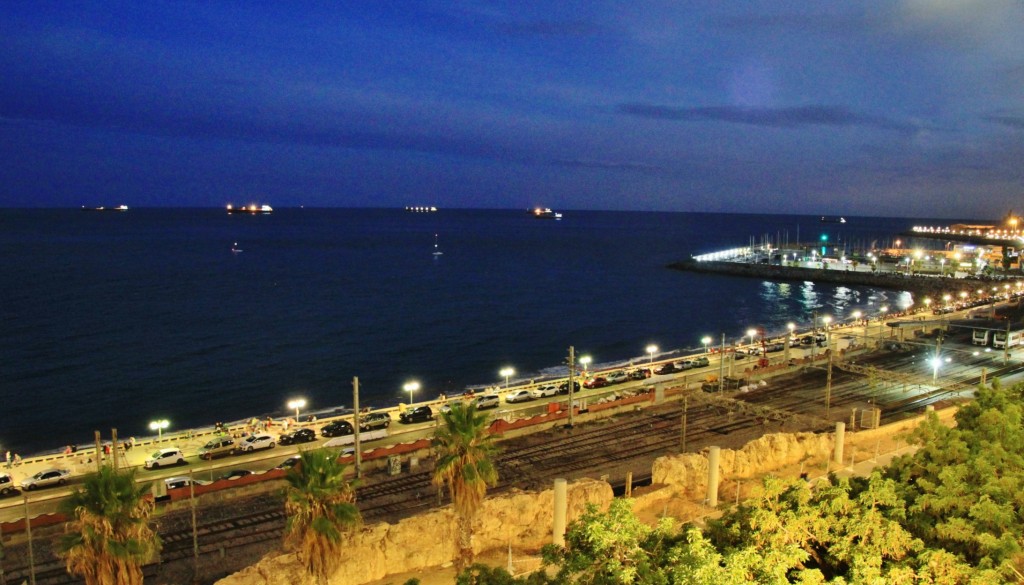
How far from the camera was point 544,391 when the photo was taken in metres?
51.6

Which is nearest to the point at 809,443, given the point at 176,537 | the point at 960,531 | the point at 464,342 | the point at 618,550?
the point at 960,531

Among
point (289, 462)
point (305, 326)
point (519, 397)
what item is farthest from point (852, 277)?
point (289, 462)

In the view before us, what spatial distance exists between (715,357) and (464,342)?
92.6 feet

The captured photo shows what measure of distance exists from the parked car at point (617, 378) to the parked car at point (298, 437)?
919 inches

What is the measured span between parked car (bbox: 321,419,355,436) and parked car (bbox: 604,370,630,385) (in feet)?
68.8

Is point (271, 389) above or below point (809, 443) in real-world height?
below

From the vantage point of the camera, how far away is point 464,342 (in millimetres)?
78812

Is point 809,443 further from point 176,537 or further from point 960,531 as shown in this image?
point 176,537

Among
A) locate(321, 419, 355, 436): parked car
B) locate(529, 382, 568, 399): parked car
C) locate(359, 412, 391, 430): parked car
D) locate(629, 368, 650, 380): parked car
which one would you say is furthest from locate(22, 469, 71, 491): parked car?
locate(629, 368, 650, 380): parked car

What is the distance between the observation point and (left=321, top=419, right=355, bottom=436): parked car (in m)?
42.1

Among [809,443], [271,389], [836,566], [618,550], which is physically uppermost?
[618,550]

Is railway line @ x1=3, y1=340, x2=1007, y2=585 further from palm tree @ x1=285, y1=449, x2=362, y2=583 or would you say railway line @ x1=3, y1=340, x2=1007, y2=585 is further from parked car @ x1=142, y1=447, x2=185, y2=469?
palm tree @ x1=285, y1=449, x2=362, y2=583

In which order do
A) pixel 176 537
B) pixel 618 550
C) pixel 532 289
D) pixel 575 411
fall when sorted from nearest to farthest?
pixel 618 550 → pixel 176 537 → pixel 575 411 → pixel 532 289

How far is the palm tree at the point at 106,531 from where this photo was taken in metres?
15.5
